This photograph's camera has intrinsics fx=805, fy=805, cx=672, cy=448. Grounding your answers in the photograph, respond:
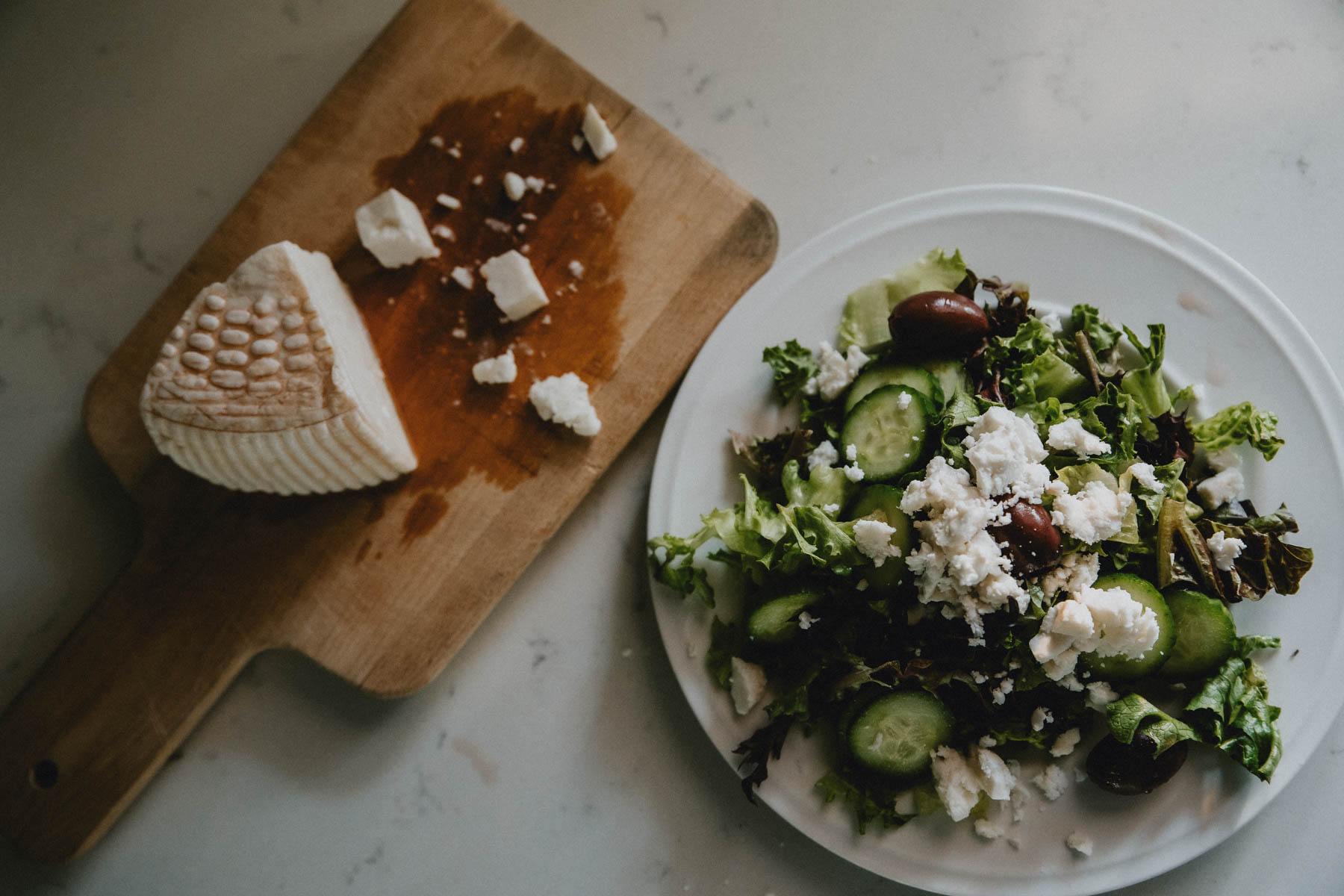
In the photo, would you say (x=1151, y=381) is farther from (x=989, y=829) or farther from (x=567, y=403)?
(x=567, y=403)

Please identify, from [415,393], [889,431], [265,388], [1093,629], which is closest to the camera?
[1093,629]

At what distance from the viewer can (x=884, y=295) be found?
1986 millimetres

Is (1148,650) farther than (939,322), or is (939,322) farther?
(939,322)

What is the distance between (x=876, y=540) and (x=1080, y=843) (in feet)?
2.99

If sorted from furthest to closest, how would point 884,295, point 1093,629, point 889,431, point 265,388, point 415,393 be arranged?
point 415,393 < point 884,295 < point 265,388 < point 889,431 < point 1093,629

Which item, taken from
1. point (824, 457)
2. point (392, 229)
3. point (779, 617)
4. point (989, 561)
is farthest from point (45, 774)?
point (989, 561)

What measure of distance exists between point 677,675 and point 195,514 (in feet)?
4.31

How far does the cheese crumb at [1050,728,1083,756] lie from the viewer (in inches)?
71.7

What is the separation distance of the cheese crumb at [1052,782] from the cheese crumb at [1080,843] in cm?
9

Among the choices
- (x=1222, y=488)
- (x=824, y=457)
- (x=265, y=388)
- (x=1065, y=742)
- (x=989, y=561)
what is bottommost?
(x=265, y=388)

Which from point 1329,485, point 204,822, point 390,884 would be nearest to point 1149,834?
point 1329,485

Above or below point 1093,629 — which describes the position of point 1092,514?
above

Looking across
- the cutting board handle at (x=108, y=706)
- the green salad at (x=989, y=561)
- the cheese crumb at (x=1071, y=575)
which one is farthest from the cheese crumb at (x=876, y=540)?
the cutting board handle at (x=108, y=706)

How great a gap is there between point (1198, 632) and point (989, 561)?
58 cm
